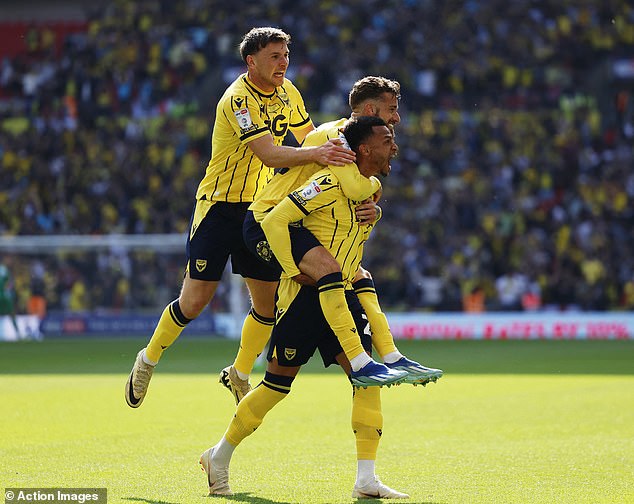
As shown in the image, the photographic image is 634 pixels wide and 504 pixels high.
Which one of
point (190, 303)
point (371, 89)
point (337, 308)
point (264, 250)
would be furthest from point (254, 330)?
point (371, 89)

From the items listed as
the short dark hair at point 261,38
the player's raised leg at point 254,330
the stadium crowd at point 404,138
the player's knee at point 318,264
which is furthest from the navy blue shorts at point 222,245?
the stadium crowd at point 404,138

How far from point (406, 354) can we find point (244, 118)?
11108 mm

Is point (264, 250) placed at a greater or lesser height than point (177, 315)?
greater

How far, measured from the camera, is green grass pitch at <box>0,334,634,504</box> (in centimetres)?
655

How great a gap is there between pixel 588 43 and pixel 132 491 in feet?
74.3

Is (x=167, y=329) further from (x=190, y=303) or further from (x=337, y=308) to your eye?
(x=337, y=308)

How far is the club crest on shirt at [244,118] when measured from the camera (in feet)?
23.3

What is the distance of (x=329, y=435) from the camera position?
29.6ft

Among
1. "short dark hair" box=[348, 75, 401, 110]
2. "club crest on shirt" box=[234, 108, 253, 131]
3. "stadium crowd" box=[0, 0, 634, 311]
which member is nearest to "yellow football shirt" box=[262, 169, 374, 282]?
"short dark hair" box=[348, 75, 401, 110]

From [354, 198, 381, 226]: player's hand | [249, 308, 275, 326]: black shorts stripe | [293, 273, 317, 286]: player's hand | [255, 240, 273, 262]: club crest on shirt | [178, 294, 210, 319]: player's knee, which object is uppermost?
[354, 198, 381, 226]: player's hand

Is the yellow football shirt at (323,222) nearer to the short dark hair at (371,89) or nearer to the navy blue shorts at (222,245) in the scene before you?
the short dark hair at (371,89)

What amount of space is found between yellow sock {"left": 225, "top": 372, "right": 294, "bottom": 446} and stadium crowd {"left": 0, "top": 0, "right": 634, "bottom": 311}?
15.7 m

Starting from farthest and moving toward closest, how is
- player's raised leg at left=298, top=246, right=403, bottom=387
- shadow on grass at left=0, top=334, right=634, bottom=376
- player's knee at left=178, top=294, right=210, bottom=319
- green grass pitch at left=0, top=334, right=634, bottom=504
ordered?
shadow on grass at left=0, top=334, right=634, bottom=376 < player's knee at left=178, top=294, right=210, bottom=319 < green grass pitch at left=0, top=334, right=634, bottom=504 < player's raised leg at left=298, top=246, right=403, bottom=387

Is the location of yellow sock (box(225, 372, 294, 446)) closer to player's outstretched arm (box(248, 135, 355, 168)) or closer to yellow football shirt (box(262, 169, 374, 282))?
yellow football shirt (box(262, 169, 374, 282))
